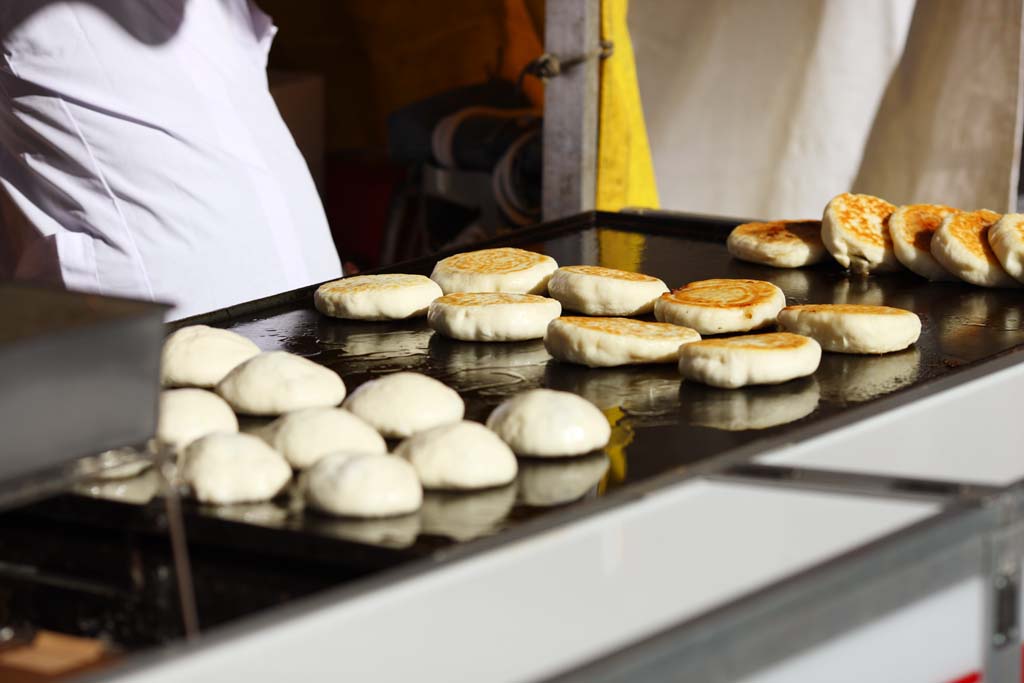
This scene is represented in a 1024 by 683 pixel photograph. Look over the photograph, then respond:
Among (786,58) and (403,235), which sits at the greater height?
(786,58)

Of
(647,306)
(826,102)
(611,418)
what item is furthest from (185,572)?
(826,102)

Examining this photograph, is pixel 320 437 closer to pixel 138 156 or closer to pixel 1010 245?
pixel 1010 245

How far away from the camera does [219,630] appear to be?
98 centimetres

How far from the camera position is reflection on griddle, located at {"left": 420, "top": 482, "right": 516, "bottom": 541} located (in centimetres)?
118

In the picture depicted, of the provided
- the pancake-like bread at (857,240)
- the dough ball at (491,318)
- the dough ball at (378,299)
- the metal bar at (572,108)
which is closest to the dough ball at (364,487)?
the dough ball at (491,318)

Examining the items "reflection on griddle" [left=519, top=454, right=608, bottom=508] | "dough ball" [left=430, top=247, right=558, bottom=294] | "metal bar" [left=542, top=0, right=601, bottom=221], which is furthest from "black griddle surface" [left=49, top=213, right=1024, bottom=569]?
"metal bar" [left=542, top=0, right=601, bottom=221]

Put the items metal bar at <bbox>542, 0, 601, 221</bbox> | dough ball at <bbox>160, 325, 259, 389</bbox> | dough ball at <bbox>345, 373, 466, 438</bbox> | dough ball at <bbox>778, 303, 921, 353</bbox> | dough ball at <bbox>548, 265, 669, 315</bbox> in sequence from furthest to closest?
metal bar at <bbox>542, 0, 601, 221</bbox>, dough ball at <bbox>548, 265, 669, 315</bbox>, dough ball at <bbox>778, 303, 921, 353</bbox>, dough ball at <bbox>160, 325, 259, 389</bbox>, dough ball at <bbox>345, 373, 466, 438</bbox>

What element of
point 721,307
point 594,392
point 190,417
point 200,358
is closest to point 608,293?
point 721,307

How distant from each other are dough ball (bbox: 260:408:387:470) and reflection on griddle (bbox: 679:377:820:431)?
359 mm

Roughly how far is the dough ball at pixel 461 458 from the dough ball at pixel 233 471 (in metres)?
0.12

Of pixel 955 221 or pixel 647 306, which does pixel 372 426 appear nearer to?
pixel 647 306

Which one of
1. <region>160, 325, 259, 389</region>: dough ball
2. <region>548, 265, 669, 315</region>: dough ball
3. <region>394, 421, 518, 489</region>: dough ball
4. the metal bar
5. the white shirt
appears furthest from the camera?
the metal bar

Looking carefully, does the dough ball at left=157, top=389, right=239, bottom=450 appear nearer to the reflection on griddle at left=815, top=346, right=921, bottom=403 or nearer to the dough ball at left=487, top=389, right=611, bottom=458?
the dough ball at left=487, top=389, right=611, bottom=458

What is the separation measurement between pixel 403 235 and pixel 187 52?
88.5 inches
